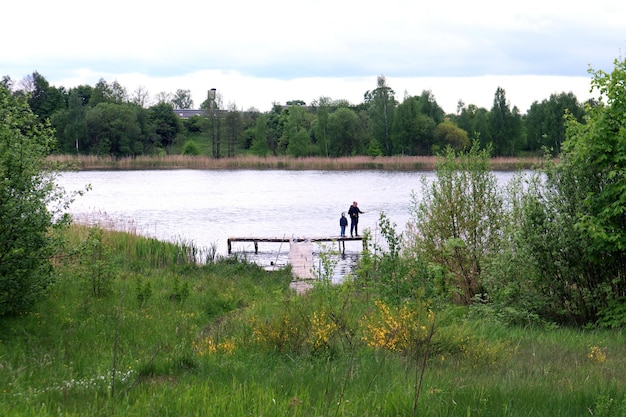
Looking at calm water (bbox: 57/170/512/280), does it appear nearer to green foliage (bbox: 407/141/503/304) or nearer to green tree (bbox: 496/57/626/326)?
green foliage (bbox: 407/141/503/304)

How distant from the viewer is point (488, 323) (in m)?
10.9

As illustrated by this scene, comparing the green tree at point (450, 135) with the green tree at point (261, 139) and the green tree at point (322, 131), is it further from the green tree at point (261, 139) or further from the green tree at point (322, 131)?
the green tree at point (261, 139)

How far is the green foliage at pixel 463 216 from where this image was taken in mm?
16916

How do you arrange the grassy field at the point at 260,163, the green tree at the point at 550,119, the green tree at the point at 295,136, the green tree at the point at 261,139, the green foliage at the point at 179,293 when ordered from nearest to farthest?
1. the green foliage at the point at 179,293
2. the grassy field at the point at 260,163
3. the green tree at the point at 550,119
4. the green tree at the point at 295,136
5. the green tree at the point at 261,139

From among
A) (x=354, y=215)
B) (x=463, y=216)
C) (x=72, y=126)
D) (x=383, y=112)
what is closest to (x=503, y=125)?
(x=383, y=112)

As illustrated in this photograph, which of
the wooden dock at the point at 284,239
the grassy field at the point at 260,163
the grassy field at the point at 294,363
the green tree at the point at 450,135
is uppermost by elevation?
the green tree at the point at 450,135

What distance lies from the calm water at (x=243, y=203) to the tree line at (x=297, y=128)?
16333 millimetres

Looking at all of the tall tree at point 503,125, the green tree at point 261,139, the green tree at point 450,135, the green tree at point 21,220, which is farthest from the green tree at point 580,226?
the green tree at point 261,139

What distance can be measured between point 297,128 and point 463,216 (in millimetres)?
93788

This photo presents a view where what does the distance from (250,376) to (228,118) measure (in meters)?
99.6

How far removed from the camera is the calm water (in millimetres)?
32750

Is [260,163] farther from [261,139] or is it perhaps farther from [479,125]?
[479,125]

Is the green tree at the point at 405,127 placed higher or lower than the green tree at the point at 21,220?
higher

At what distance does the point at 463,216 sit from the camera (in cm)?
1730
